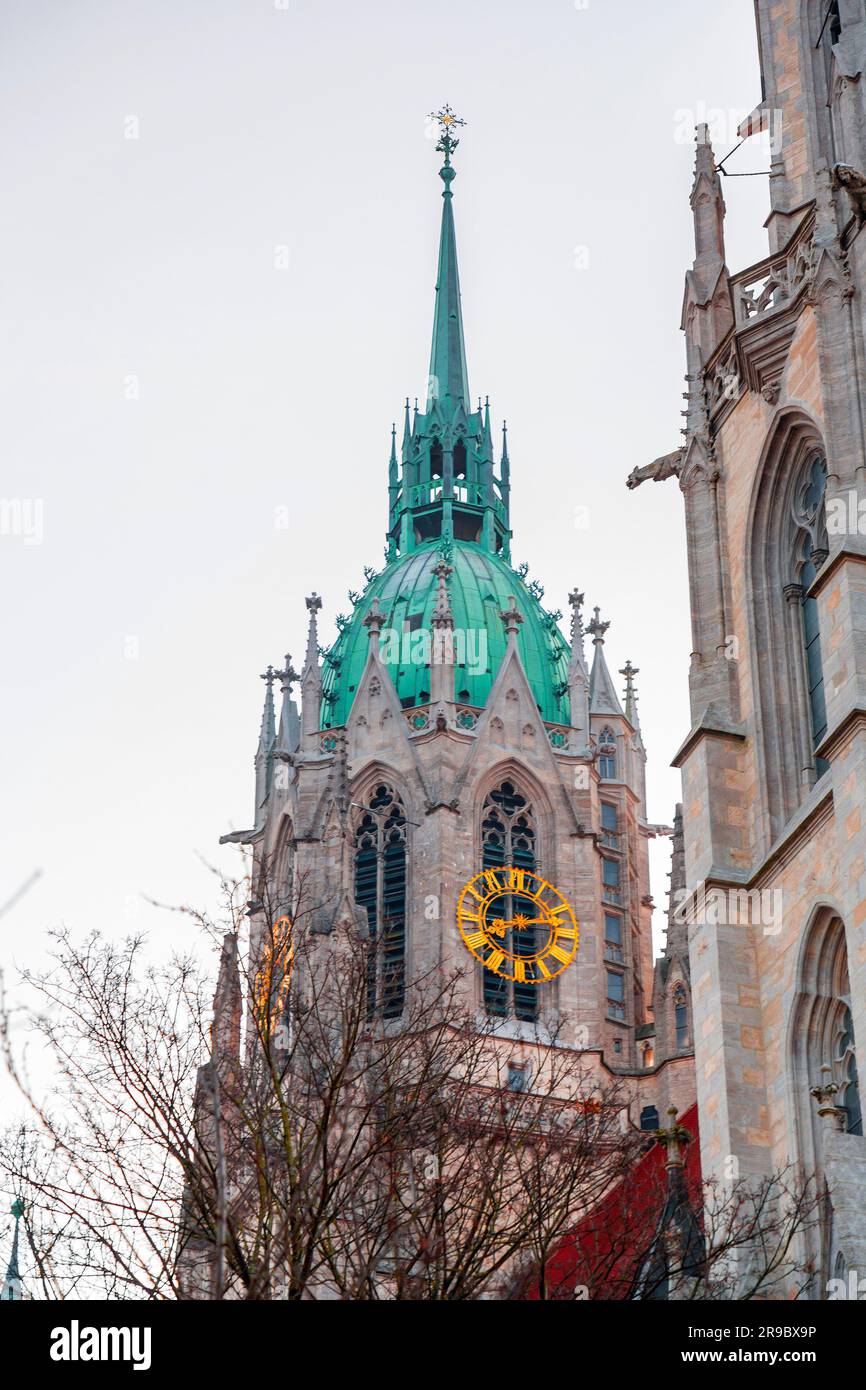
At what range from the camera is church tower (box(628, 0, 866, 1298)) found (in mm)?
22891

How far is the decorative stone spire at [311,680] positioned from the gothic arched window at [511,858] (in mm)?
5105

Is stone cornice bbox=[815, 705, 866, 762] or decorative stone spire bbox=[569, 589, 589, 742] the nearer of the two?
stone cornice bbox=[815, 705, 866, 762]

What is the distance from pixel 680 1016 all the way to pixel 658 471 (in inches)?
916

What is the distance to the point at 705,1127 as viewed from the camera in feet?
79.0

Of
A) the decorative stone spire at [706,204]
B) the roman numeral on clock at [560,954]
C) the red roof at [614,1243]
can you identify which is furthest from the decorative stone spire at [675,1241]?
the roman numeral on clock at [560,954]

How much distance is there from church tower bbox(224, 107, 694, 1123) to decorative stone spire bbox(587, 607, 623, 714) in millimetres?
47

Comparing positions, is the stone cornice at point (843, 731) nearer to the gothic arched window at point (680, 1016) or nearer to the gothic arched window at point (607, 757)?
the gothic arched window at point (680, 1016)

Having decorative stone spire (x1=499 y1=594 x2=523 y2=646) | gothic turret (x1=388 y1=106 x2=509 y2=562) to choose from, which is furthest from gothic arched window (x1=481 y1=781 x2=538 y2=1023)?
gothic turret (x1=388 y1=106 x2=509 y2=562)

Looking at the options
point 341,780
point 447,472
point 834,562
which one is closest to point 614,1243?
point 834,562

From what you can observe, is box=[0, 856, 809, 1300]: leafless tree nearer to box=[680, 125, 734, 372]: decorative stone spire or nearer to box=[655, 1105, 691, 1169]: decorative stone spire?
box=[655, 1105, 691, 1169]: decorative stone spire

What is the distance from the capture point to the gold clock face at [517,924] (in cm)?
5056

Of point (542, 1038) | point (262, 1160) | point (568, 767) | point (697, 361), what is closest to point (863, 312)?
point (697, 361)

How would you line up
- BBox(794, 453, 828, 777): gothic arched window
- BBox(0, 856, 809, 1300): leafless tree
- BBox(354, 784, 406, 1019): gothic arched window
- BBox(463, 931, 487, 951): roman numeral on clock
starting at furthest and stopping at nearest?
BBox(354, 784, 406, 1019): gothic arched window < BBox(463, 931, 487, 951): roman numeral on clock < BBox(794, 453, 828, 777): gothic arched window < BBox(0, 856, 809, 1300): leafless tree

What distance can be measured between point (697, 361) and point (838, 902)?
8.26m
